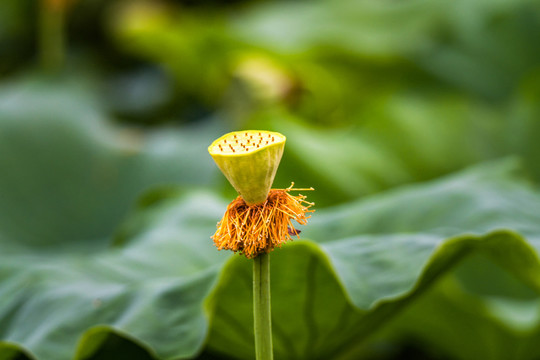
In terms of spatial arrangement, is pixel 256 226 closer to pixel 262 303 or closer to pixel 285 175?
pixel 262 303

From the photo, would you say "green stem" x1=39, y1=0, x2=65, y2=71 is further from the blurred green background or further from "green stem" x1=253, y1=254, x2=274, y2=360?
"green stem" x1=253, y1=254, x2=274, y2=360

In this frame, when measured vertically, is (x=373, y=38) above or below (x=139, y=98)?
above

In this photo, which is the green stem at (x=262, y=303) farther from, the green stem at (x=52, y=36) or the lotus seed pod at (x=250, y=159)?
the green stem at (x=52, y=36)

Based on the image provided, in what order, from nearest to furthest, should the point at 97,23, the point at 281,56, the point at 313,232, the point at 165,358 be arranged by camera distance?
the point at 165,358, the point at 313,232, the point at 281,56, the point at 97,23

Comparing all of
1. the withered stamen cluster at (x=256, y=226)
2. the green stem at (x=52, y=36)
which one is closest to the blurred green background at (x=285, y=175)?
the green stem at (x=52, y=36)

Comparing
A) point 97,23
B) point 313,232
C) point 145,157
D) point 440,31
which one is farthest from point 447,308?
point 97,23

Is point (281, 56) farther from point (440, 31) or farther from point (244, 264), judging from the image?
point (244, 264)
